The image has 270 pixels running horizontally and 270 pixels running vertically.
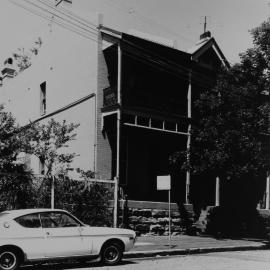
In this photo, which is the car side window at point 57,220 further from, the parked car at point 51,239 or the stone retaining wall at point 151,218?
the stone retaining wall at point 151,218

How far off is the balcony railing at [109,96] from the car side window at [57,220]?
857 centimetres

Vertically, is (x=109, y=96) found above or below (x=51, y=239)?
above

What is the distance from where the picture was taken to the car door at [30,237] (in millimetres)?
9438

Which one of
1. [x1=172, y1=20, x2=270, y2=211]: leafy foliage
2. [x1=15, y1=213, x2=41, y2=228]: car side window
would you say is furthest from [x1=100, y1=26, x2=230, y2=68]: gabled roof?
[x1=15, y1=213, x2=41, y2=228]: car side window

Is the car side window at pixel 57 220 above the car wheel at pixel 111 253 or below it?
above

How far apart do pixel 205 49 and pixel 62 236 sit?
14.6 metres

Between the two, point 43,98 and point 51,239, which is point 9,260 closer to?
point 51,239

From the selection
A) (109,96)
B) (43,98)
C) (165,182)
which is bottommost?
(165,182)

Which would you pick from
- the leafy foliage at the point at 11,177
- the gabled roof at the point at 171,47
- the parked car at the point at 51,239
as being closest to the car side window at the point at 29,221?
the parked car at the point at 51,239

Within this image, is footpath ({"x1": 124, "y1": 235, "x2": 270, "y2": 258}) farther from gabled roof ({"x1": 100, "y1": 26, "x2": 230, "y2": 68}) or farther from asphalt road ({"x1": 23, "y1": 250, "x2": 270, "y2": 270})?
gabled roof ({"x1": 100, "y1": 26, "x2": 230, "y2": 68})

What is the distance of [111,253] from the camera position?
35.0 ft

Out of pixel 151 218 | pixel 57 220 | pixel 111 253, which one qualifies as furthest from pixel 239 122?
pixel 57 220

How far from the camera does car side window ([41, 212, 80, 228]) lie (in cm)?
999

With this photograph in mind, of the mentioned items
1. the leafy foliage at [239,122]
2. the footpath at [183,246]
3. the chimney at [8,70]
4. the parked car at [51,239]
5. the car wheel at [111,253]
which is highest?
the chimney at [8,70]
